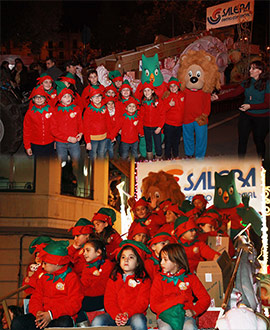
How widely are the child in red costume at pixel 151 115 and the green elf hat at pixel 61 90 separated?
103 cm

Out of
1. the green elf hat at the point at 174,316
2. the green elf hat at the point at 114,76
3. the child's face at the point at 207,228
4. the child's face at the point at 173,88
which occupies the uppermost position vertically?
the green elf hat at the point at 114,76

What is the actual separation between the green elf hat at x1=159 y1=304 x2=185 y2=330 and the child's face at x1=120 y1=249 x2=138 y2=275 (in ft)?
1.99

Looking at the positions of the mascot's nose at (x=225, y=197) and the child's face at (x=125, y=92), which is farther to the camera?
the mascot's nose at (x=225, y=197)

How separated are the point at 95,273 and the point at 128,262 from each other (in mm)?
845

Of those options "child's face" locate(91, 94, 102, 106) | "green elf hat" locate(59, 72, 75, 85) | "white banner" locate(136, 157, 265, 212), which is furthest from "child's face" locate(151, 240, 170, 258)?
"white banner" locate(136, 157, 265, 212)

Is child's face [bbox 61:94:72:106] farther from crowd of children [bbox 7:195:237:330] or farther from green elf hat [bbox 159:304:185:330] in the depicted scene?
green elf hat [bbox 159:304:185:330]

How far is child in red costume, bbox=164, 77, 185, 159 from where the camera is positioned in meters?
8.11

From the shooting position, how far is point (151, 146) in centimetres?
813

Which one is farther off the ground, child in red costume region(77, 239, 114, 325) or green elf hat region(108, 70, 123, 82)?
green elf hat region(108, 70, 123, 82)

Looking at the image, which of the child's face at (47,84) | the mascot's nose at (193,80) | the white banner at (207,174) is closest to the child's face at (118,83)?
the mascot's nose at (193,80)

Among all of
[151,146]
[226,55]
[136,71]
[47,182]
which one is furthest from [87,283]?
[226,55]

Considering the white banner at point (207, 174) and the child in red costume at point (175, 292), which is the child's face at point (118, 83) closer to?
the child in red costume at point (175, 292)

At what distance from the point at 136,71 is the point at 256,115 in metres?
3.10

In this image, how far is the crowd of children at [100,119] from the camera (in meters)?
7.67
